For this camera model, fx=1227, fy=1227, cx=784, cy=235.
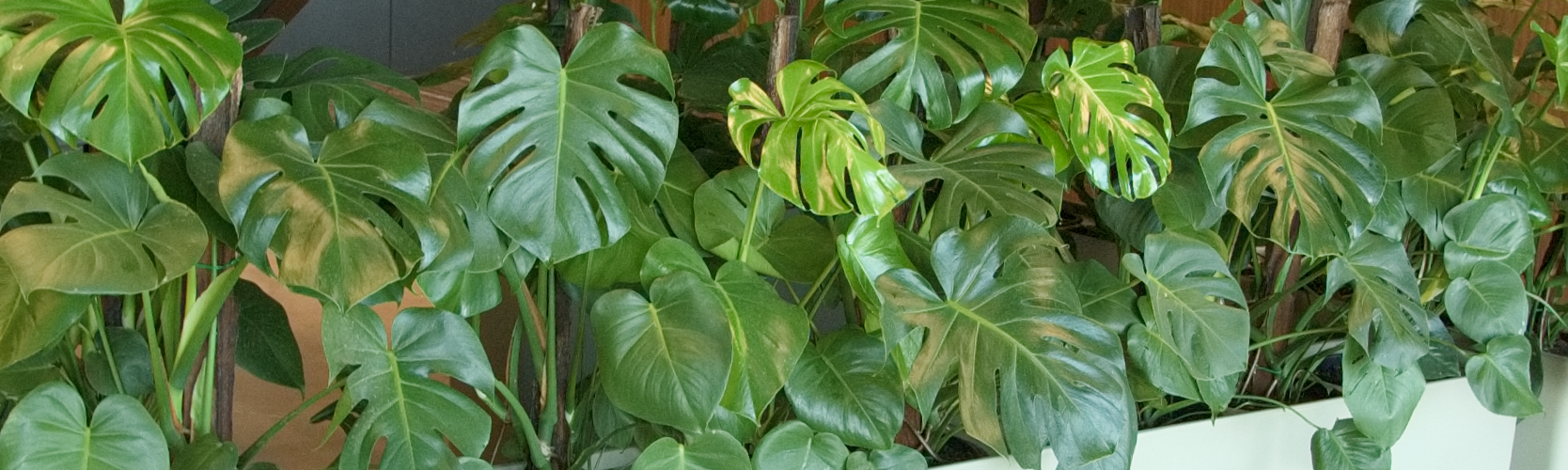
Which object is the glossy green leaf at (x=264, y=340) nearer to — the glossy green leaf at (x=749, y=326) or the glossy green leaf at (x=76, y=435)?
the glossy green leaf at (x=76, y=435)

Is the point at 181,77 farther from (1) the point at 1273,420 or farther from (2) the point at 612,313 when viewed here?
(1) the point at 1273,420

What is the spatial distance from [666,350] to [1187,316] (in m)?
0.66

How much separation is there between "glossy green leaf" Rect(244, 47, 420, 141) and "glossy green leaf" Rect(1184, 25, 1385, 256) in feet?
3.12

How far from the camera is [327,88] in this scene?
4.34 feet

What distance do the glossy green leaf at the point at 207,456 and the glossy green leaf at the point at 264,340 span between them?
194 mm

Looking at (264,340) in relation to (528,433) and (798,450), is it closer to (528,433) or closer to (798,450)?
(528,433)

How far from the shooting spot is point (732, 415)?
131cm

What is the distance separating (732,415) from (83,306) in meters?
0.62

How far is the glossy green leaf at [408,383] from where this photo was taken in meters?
1.19

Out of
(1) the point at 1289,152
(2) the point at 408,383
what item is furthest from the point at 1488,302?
(2) the point at 408,383

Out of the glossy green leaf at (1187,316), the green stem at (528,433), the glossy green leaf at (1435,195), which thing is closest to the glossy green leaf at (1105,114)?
the glossy green leaf at (1187,316)

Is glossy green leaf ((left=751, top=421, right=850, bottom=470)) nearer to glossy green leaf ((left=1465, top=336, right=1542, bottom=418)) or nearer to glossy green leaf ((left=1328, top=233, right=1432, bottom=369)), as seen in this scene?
glossy green leaf ((left=1328, top=233, right=1432, bottom=369))

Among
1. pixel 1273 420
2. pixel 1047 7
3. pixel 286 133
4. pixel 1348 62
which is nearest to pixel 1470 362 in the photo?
pixel 1273 420

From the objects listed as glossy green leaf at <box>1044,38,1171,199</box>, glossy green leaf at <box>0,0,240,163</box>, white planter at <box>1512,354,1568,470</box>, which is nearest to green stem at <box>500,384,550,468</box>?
glossy green leaf at <box>0,0,240,163</box>
